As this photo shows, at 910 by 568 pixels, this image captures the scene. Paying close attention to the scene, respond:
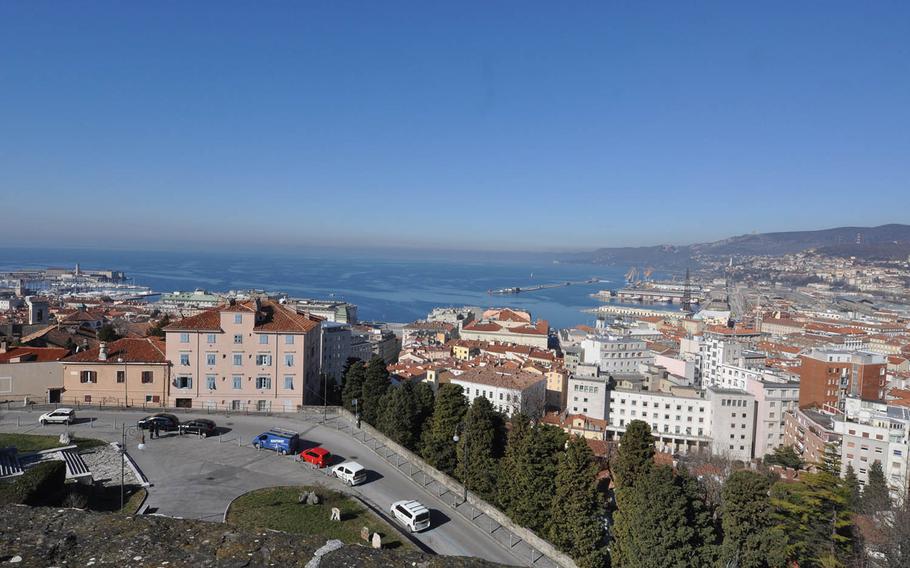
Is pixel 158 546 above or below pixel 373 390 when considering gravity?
above

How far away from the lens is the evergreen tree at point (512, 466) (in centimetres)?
1310

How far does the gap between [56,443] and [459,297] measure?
120 m

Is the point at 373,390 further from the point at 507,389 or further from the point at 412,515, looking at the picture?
the point at 507,389

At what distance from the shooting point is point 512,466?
1349 cm

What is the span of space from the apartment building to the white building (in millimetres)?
20316

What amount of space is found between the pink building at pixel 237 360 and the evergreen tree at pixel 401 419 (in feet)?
11.3

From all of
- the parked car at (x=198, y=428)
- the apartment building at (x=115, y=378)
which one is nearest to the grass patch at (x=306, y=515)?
the parked car at (x=198, y=428)

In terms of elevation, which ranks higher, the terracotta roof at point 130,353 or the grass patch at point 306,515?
the terracotta roof at point 130,353

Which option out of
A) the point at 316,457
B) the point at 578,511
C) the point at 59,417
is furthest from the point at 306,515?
the point at 59,417

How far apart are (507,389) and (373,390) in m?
19.4

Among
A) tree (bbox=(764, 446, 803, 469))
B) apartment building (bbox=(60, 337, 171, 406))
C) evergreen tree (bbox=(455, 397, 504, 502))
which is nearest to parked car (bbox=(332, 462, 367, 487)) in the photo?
evergreen tree (bbox=(455, 397, 504, 502))

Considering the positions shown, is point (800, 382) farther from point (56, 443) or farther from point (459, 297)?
point (459, 297)

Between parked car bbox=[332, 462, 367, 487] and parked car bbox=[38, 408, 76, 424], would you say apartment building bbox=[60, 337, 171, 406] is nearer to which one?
parked car bbox=[38, 408, 76, 424]

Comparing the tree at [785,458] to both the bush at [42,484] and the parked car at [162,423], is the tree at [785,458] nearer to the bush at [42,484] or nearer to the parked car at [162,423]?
the parked car at [162,423]
